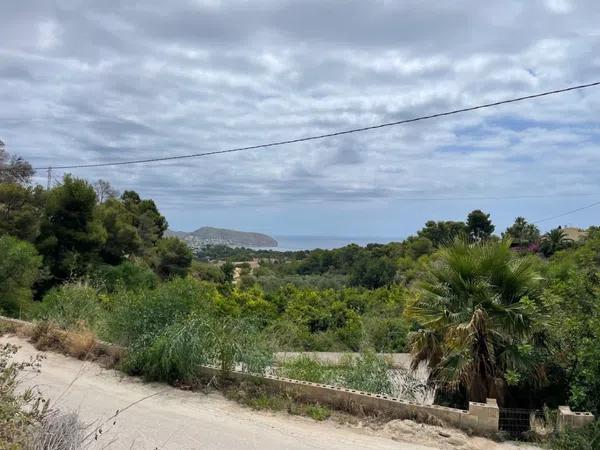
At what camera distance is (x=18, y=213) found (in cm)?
2798

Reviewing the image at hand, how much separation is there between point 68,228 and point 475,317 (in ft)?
86.7

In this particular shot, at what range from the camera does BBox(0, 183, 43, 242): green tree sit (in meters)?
27.6

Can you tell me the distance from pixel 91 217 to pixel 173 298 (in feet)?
75.4

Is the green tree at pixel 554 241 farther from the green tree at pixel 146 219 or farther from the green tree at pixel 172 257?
the green tree at pixel 146 219

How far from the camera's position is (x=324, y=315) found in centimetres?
2389

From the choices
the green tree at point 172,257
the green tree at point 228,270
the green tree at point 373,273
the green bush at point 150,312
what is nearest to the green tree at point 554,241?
the green tree at point 373,273

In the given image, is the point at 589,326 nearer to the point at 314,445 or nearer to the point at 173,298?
the point at 314,445

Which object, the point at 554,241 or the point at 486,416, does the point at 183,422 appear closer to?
the point at 486,416

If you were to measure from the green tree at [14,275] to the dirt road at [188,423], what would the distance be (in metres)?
8.38

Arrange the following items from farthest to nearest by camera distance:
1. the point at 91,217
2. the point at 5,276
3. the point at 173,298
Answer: the point at 91,217, the point at 5,276, the point at 173,298

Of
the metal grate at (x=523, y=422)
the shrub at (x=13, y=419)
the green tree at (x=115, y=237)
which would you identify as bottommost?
the metal grate at (x=523, y=422)

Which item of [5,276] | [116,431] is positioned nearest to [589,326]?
[116,431]

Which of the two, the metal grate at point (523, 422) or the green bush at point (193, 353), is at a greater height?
the green bush at point (193, 353)

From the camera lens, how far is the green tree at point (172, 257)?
1708 inches
